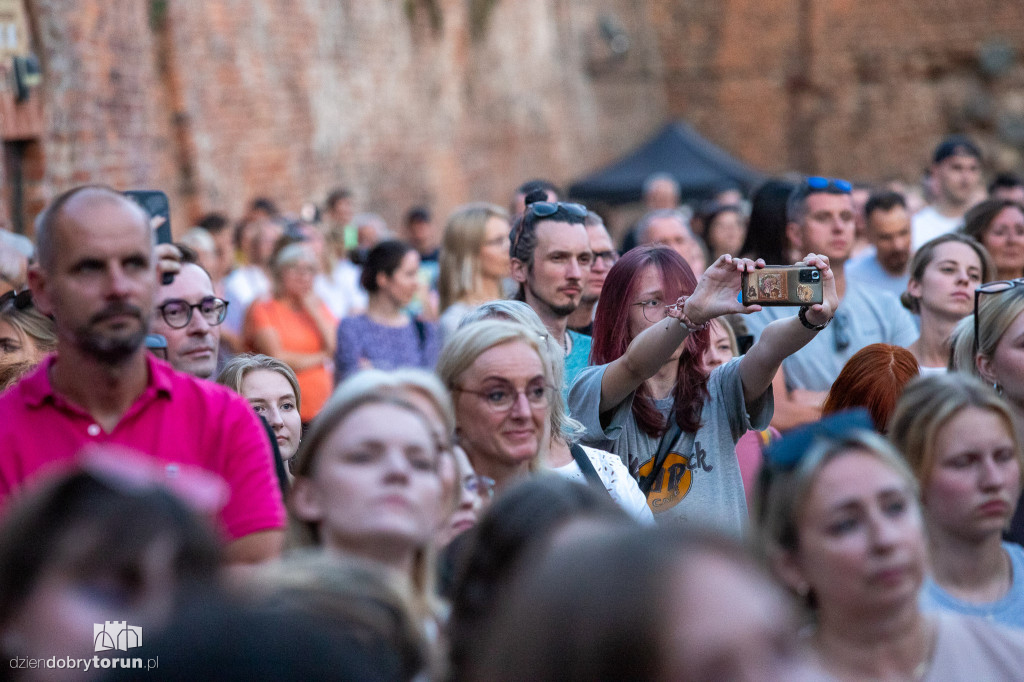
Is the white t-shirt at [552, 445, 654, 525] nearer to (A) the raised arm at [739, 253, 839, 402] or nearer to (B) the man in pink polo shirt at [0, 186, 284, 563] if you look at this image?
(A) the raised arm at [739, 253, 839, 402]

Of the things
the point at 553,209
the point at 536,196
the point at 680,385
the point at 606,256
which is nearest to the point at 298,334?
the point at 536,196

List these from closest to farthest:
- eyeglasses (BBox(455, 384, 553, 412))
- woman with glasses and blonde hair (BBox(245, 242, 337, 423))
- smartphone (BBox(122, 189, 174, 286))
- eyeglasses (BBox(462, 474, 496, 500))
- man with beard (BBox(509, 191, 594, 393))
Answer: eyeglasses (BBox(462, 474, 496, 500)) → eyeglasses (BBox(455, 384, 553, 412)) → smartphone (BBox(122, 189, 174, 286)) → man with beard (BBox(509, 191, 594, 393)) → woman with glasses and blonde hair (BBox(245, 242, 337, 423))

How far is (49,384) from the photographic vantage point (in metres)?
2.39

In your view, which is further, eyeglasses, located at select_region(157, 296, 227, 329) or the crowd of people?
eyeglasses, located at select_region(157, 296, 227, 329)

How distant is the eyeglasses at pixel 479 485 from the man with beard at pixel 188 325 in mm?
1508

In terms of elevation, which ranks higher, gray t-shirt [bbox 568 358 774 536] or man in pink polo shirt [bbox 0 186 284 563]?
man in pink polo shirt [bbox 0 186 284 563]

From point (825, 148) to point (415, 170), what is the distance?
382 inches

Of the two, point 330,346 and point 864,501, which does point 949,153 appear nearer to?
point 330,346

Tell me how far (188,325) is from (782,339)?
2.03 meters

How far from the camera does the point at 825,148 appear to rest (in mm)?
21266

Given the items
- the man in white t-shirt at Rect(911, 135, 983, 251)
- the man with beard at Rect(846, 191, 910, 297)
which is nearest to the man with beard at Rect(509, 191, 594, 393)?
the man with beard at Rect(846, 191, 910, 297)

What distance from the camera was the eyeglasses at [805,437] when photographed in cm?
220

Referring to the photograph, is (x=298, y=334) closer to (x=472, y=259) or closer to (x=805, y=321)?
(x=472, y=259)

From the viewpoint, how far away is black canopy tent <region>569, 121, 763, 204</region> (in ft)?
51.4
